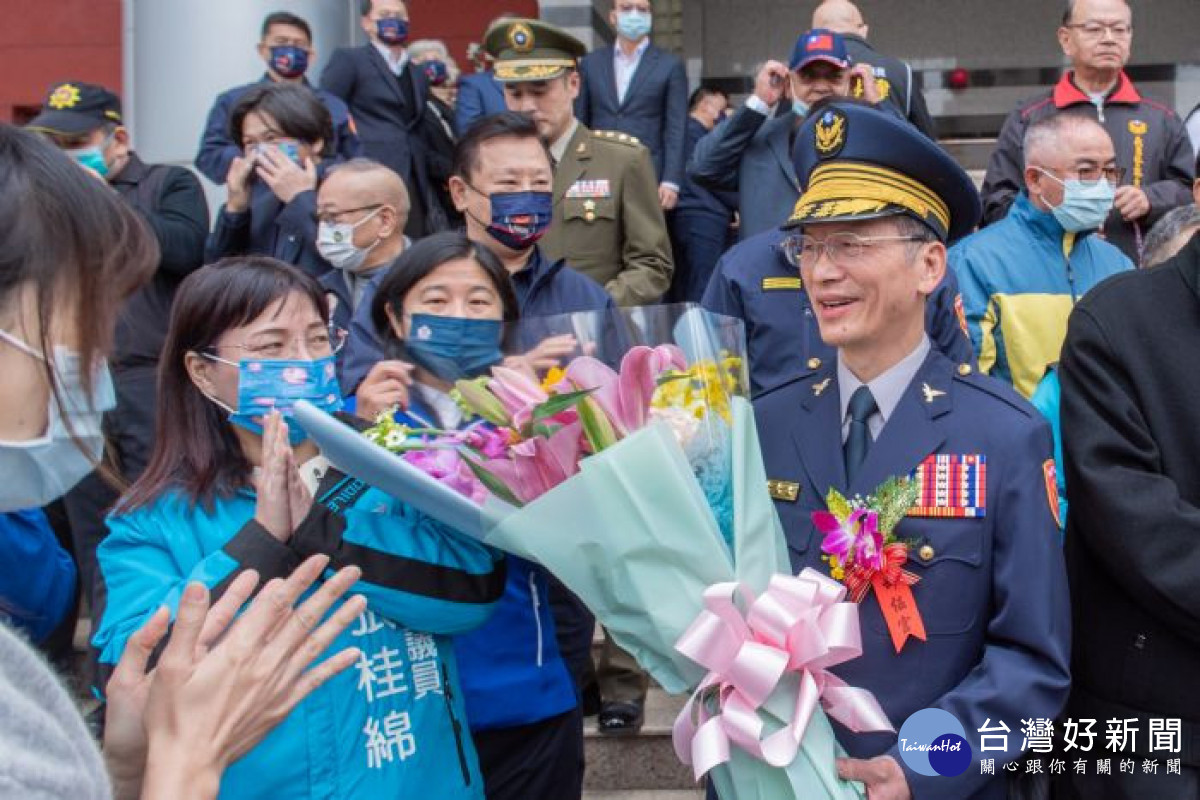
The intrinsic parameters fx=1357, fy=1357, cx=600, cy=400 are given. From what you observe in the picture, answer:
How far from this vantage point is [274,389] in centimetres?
272

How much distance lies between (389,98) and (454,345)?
16.4 ft

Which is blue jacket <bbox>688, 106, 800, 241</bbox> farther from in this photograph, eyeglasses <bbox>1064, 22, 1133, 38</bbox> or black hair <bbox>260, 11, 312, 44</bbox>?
black hair <bbox>260, 11, 312, 44</bbox>

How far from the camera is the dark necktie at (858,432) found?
2.63 m

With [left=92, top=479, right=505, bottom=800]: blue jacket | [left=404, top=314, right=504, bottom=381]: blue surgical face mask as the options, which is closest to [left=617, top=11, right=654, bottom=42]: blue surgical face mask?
[left=404, top=314, right=504, bottom=381]: blue surgical face mask

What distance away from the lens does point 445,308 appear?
3061 mm

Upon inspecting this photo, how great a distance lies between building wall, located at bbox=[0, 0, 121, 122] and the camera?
405 inches

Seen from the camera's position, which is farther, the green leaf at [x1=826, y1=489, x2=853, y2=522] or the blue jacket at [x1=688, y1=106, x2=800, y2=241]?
the blue jacket at [x1=688, y1=106, x2=800, y2=241]

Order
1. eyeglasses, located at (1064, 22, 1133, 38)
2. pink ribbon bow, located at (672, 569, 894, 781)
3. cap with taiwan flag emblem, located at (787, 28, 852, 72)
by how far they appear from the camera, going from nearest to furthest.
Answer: pink ribbon bow, located at (672, 569, 894, 781), cap with taiwan flag emblem, located at (787, 28, 852, 72), eyeglasses, located at (1064, 22, 1133, 38)

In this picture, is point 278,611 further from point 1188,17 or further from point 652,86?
point 1188,17

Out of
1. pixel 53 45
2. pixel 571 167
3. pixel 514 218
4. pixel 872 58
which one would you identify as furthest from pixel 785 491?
pixel 53 45

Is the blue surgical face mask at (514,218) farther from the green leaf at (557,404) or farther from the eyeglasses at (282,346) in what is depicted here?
the green leaf at (557,404)

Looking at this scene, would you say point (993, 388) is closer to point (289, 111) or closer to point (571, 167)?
point (571, 167)

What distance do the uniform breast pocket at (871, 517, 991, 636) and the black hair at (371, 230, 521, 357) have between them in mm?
1126

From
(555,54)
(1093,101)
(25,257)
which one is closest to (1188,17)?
(1093,101)
